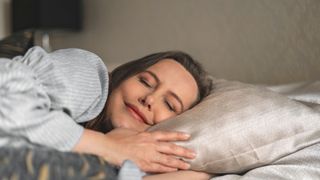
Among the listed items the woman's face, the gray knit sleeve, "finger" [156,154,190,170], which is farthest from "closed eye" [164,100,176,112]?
the gray knit sleeve

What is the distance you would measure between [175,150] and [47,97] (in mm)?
282

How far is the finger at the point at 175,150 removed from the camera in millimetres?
905

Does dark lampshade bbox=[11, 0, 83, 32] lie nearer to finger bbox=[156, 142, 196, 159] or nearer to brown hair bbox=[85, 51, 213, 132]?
brown hair bbox=[85, 51, 213, 132]

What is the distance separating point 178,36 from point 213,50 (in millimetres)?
264

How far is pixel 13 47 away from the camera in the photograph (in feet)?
4.64

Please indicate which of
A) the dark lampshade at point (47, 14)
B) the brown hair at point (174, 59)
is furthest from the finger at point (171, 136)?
the dark lampshade at point (47, 14)

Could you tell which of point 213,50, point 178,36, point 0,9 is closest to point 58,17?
point 0,9

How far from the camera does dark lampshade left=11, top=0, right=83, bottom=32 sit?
8.84 feet

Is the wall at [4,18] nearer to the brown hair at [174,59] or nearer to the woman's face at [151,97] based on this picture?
the brown hair at [174,59]

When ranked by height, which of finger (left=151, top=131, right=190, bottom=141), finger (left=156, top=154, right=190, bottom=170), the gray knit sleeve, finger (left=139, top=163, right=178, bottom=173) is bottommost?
finger (left=139, top=163, right=178, bottom=173)

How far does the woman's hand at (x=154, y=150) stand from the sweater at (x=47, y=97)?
0.10 metres

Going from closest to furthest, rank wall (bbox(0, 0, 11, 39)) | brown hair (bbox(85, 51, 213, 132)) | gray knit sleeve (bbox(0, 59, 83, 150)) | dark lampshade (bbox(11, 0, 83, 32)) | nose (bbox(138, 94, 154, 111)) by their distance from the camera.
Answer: gray knit sleeve (bbox(0, 59, 83, 150))
nose (bbox(138, 94, 154, 111))
brown hair (bbox(85, 51, 213, 132))
dark lampshade (bbox(11, 0, 83, 32))
wall (bbox(0, 0, 11, 39))

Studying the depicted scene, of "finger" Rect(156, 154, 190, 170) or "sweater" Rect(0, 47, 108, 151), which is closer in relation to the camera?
"sweater" Rect(0, 47, 108, 151)

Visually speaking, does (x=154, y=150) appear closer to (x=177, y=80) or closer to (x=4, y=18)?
(x=177, y=80)
